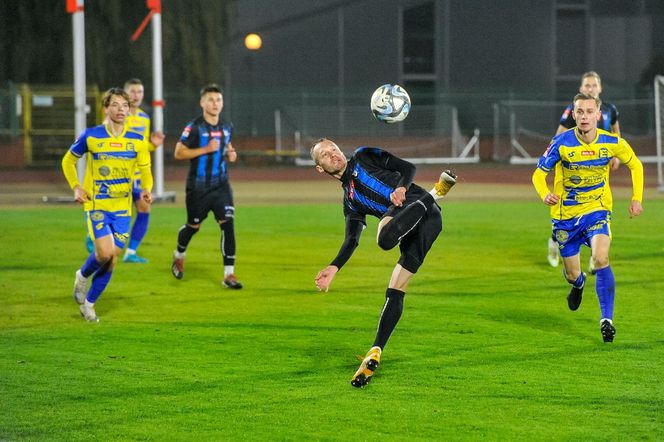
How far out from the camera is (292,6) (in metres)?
49.1

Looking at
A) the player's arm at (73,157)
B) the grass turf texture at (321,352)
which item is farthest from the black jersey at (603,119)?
the player's arm at (73,157)

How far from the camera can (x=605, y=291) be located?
935 cm

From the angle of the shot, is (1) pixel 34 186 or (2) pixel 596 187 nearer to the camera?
(2) pixel 596 187

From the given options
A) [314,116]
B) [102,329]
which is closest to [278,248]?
[102,329]

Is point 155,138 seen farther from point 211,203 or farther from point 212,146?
point 211,203

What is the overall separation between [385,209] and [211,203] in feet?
15.9

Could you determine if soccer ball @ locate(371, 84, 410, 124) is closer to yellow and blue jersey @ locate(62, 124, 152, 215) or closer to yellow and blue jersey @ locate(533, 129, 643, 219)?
yellow and blue jersey @ locate(533, 129, 643, 219)

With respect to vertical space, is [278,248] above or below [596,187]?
below

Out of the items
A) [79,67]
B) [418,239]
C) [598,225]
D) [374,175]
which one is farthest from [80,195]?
[79,67]

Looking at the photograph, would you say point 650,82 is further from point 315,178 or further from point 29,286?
point 29,286

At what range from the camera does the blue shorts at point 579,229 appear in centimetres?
966

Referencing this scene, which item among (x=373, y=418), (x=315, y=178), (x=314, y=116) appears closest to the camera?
(x=373, y=418)

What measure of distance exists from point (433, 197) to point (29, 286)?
6.12 m

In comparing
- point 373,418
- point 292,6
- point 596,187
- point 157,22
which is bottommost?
point 373,418
